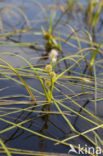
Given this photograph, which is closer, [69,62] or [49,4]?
[69,62]

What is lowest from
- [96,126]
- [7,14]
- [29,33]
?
[96,126]

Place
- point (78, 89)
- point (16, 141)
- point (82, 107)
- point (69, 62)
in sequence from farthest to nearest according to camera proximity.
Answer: point (69, 62) < point (78, 89) < point (82, 107) < point (16, 141)

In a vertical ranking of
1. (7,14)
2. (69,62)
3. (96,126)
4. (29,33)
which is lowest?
(96,126)

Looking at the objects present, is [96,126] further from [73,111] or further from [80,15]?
[80,15]

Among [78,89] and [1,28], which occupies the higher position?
[1,28]

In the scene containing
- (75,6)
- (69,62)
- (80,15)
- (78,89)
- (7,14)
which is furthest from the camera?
(75,6)

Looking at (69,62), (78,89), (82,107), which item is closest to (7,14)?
(69,62)

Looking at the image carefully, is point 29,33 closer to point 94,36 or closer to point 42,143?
point 94,36

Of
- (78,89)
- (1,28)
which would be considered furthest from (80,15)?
(78,89)

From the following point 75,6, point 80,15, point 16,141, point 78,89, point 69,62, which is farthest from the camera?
point 75,6
